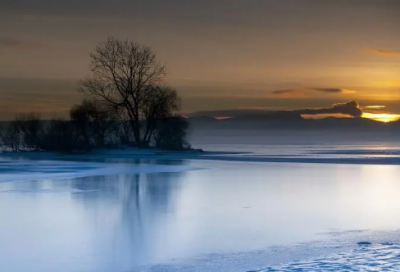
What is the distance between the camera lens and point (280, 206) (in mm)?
13617

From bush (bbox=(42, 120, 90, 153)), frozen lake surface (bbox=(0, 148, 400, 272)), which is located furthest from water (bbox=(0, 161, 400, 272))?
bush (bbox=(42, 120, 90, 153))

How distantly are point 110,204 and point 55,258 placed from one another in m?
5.35

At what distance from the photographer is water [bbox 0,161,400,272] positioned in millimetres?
8672

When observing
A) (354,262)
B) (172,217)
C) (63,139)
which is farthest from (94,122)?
(354,262)

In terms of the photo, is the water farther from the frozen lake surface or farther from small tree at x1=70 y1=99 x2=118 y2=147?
small tree at x1=70 y1=99 x2=118 y2=147

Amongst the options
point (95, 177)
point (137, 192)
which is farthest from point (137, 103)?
point (137, 192)

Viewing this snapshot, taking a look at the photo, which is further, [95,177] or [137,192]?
[95,177]

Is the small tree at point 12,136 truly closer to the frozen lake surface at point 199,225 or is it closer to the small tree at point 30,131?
the small tree at point 30,131

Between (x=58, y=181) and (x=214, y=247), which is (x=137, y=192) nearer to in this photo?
(x=58, y=181)

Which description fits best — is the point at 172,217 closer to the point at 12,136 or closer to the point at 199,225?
the point at 199,225

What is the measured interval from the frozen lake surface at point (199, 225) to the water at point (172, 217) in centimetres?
2

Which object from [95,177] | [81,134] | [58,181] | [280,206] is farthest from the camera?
[81,134]

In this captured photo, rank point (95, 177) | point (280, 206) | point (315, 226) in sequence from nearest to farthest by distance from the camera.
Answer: point (315, 226) → point (280, 206) → point (95, 177)

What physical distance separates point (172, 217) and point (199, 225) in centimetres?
106
